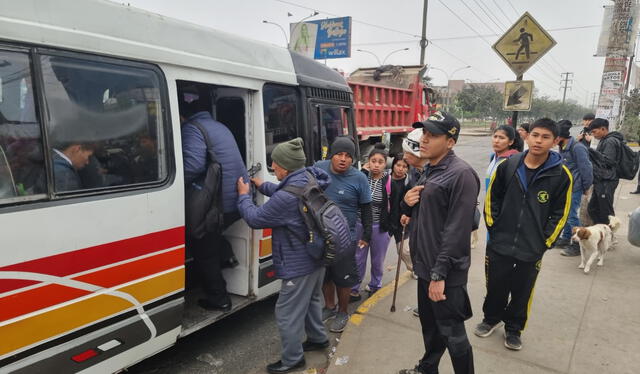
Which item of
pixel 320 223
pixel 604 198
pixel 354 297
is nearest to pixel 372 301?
pixel 354 297

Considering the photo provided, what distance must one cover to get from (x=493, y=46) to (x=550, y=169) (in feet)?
9.47

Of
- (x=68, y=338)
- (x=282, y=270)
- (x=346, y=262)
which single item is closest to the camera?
(x=68, y=338)

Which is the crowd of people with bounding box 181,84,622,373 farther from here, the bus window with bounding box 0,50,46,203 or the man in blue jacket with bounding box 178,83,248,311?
the bus window with bounding box 0,50,46,203

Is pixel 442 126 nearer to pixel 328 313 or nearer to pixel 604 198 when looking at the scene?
pixel 328 313

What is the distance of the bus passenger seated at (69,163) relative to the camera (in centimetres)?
210

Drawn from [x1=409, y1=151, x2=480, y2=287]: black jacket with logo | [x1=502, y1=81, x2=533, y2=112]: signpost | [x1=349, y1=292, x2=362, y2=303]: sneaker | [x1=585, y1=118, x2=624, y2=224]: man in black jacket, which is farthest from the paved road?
[x1=585, y1=118, x2=624, y2=224]: man in black jacket

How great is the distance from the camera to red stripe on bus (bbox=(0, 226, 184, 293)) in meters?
1.93

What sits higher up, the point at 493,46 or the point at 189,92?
the point at 493,46

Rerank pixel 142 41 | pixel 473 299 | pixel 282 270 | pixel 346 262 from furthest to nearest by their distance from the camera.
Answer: pixel 473 299
pixel 346 262
pixel 282 270
pixel 142 41

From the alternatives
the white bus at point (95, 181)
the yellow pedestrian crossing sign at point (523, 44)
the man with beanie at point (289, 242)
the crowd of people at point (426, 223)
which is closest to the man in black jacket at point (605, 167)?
the yellow pedestrian crossing sign at point (523, 44)

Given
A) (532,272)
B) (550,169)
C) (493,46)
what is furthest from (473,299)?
(493,46)

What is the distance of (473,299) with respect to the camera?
409 centimetres

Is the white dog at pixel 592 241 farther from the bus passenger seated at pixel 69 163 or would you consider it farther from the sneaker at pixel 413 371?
the bus passenger seated at pixel 69 163

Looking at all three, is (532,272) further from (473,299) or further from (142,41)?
(142,41)
